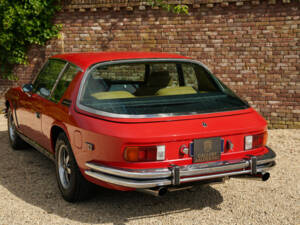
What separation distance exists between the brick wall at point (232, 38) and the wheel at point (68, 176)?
5.41 meters

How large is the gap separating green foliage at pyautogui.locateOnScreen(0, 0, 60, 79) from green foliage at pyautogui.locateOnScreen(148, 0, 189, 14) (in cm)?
261

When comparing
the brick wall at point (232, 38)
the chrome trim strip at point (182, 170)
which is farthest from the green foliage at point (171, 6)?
the chrome trim strip at point (182, 170)

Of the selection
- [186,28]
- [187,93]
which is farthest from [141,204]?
[186,28]

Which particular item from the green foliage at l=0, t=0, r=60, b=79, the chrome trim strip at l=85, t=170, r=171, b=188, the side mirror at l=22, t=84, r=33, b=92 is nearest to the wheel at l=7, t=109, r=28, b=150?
the side mirror at l=22, t=84, r=33, b=92

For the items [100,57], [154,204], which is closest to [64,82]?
[100,57]

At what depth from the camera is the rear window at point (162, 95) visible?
13.1 feet

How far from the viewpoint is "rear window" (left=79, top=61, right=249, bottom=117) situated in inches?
158

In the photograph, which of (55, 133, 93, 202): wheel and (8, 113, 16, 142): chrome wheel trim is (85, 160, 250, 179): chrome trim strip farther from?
(8, 113, 16, 142): chrome wheel trim

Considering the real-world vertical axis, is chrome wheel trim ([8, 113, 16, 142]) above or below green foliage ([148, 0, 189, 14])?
below

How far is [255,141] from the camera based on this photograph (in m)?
4.12

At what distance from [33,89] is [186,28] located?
15.2ft

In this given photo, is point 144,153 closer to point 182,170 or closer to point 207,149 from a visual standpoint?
point 182,170

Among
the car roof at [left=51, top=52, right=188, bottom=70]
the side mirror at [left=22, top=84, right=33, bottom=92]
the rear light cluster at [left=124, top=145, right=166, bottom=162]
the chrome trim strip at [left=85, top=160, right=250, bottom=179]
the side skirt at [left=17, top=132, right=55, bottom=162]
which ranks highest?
the car roof at [left=51, top=52, right=188, bottom=70]

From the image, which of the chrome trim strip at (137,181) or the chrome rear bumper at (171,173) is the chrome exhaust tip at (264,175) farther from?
the chrome trim strip at (137,181)
